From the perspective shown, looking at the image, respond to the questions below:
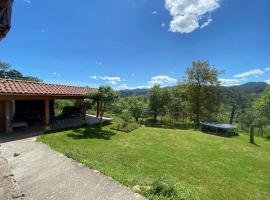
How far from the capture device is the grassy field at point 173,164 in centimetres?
496

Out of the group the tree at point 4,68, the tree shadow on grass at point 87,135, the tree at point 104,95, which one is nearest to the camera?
the tree shadow on grass at point 87,135

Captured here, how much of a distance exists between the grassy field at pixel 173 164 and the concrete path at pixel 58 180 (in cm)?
32

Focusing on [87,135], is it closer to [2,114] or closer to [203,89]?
[2,114]

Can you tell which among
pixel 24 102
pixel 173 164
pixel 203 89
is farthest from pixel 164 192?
pixel 203 89

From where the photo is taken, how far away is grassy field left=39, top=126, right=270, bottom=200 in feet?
16.3

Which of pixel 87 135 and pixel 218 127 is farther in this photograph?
pixel 218 127

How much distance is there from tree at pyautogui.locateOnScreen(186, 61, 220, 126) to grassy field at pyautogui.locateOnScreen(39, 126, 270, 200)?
953 cm

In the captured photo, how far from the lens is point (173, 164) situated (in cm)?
755

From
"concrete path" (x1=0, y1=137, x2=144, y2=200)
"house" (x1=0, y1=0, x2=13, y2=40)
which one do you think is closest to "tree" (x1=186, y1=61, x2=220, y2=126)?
"concrete path" (x1=0, y1=137, x2=144, y2=200)

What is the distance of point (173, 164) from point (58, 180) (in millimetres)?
4419

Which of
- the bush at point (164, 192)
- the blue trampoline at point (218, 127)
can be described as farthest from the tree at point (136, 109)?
the bush at point (164, 192)

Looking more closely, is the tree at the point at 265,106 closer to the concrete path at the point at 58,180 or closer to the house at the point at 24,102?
the house at the point at 24,102

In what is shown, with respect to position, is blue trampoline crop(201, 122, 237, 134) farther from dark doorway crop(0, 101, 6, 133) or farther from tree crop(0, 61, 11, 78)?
tree crop(0, 61, 11, 78)

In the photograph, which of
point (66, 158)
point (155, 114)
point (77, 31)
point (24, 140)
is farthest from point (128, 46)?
point (66, 158)
